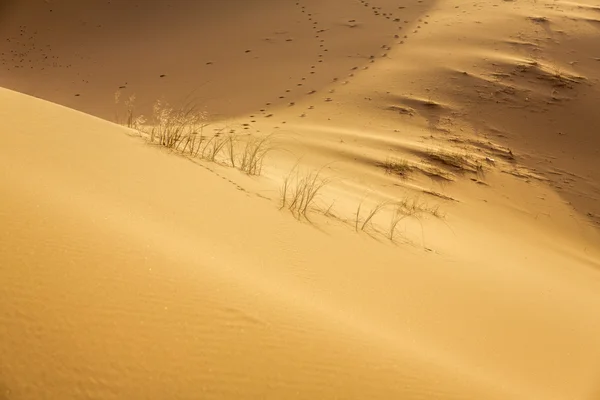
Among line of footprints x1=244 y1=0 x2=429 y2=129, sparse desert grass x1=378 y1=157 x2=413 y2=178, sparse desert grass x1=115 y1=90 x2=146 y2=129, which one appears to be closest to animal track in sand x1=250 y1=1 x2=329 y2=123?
line of footprints x1=244 y1=0 x2=429 y2=129

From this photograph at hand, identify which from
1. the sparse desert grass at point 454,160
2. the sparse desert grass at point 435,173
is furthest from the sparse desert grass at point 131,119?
the sparse desert grass at point 454,160

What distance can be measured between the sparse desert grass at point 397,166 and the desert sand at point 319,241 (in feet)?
0.08

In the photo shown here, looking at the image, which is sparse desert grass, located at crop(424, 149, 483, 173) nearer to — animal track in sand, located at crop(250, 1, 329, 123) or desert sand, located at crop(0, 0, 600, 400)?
desert sand, located at crop(0, 0, 600, 400)

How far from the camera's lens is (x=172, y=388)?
1.29 metres

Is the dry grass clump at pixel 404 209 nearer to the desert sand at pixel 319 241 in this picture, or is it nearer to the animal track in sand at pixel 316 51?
the desert sand at pixel 319 241

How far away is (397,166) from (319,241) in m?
3.59

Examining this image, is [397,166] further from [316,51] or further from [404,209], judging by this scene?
[316,51]

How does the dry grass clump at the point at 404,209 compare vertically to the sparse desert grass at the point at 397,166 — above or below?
below

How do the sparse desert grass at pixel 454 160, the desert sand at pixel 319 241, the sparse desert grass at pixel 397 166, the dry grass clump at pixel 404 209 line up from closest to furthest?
the desert sand at pixel 319 241
the dry grass clump at pixel 404 209
the sparse desert grass at pixel 397 166
the sparse desert grass at pixel 454 160

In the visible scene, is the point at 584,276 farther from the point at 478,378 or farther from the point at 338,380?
the point at 338,380

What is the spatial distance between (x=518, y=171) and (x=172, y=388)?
22.5 ft

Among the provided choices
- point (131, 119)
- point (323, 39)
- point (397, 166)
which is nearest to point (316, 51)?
point (323, 39)

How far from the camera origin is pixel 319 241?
293 cm

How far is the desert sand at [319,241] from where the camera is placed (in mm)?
1421
